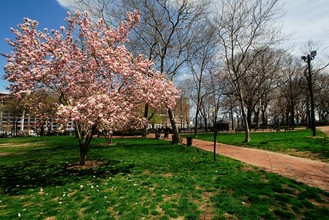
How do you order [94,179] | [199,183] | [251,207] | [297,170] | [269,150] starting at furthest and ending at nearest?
1. [269,150]
2. [297,170]
3. [94,179]
4. [199,183]
5. [251,207]

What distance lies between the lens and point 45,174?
9367 millimetres

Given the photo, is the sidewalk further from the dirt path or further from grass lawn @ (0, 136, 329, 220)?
grass lawn @ (0, 136, 329, 220)

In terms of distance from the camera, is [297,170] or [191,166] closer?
[297,170]

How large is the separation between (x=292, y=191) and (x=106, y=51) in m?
8.59

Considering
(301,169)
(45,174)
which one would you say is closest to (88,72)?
(45,174)

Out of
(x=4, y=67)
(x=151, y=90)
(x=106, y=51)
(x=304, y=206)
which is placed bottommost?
(x=304, y=206)

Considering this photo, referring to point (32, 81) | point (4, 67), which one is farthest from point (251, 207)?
point (4, 67)

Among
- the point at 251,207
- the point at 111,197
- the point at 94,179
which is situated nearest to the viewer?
the point at 251,207

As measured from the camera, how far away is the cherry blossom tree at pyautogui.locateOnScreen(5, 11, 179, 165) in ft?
27.3

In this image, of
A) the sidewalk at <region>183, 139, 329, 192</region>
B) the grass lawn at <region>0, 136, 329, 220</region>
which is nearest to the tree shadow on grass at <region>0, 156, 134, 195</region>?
the grass lawn at <region>0, 136, 329, 220</region>

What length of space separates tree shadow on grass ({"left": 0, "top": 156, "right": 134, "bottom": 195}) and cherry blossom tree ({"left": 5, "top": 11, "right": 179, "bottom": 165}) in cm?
166

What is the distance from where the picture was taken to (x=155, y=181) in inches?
303

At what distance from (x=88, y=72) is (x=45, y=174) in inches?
196

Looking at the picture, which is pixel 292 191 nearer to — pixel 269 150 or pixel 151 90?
pixel 151 90
